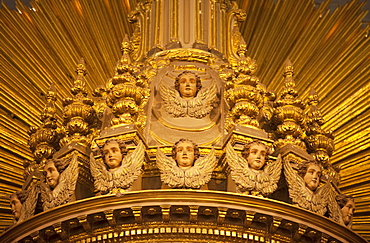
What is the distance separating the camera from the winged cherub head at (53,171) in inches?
407

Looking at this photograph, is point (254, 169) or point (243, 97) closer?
point (254, 169)

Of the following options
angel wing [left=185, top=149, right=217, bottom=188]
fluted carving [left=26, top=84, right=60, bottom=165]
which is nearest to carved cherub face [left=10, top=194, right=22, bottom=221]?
fluted carving [left=26, top=84, right=60, bottom=165]

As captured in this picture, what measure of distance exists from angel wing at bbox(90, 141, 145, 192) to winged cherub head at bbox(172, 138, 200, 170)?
333mm

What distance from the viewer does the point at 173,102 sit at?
36.7 feet

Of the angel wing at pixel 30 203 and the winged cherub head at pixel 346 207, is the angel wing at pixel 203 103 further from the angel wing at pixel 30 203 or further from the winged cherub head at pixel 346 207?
the angel wing at pixel 30 203

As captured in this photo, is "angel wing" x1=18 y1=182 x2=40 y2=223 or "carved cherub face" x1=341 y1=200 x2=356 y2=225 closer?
"angel wing" x1=18 y1=182 x2=40 y2=223

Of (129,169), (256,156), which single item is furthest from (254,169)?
(129,169)

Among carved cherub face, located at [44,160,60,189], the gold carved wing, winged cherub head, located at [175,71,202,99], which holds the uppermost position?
winged cherub head, located at [175,71,202,99]

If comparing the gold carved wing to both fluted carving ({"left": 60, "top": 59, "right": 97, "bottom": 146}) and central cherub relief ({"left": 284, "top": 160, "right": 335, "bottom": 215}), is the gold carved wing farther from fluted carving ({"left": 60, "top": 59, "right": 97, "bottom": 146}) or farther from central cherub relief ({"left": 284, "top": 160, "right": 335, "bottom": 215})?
central cherub relief ({"left": 284, "top": 160, "right": 335, "bottom": 215})

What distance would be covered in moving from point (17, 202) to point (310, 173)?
2.91 meters

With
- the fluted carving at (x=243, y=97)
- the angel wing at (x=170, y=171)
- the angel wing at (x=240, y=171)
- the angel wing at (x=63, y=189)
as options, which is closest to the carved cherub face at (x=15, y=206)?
the angel wing at (x=63, y=189)

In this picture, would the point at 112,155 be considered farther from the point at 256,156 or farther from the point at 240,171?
the point at 256,156

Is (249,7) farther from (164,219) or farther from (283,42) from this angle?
(164,219)

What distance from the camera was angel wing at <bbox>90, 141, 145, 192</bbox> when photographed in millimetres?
9961
